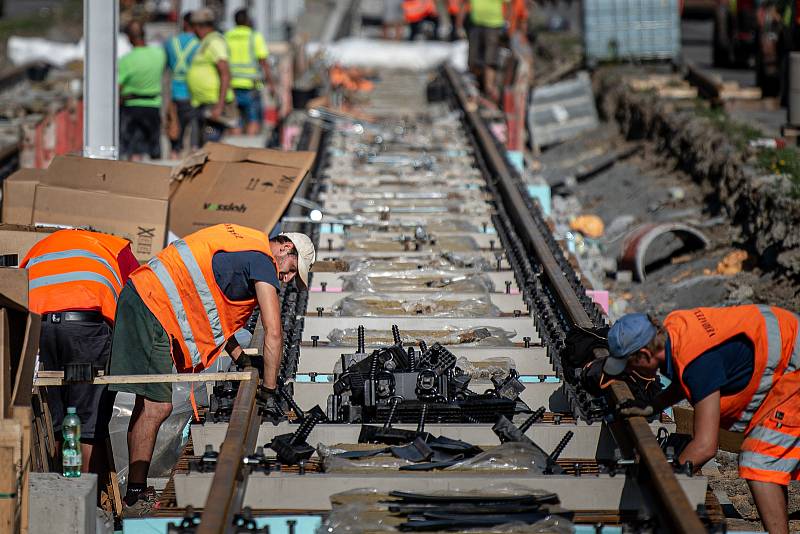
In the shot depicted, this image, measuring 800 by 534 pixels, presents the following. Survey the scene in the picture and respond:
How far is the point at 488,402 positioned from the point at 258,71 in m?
9.91

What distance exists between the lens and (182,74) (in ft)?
48.0

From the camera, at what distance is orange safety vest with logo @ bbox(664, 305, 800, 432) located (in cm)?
601

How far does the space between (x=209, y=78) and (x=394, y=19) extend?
1640 centimetres

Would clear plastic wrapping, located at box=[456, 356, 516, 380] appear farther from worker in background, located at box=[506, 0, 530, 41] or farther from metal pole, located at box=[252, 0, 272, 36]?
metal pole, located at box=[252, 0, 272, 36]

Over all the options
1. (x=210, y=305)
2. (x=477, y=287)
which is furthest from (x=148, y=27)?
(x=210, y=305)

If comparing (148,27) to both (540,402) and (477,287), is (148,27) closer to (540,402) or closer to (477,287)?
(477,287)

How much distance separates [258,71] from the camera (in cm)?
1595

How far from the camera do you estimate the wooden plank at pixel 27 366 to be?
→ 556cm

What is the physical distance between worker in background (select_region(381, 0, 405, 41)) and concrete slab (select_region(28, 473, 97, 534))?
25.2m

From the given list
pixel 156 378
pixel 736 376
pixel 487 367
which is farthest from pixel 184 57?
pixel 736 376

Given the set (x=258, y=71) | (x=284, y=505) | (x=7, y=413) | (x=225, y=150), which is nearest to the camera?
(x=7, y=413)

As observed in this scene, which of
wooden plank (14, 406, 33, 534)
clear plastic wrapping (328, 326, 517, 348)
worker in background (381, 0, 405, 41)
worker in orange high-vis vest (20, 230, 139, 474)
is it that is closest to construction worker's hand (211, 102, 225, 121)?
clear plastic wrapping (328, 326, 517, 348)

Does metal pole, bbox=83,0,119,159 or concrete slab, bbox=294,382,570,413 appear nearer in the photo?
concrete slab, bbox=294,382,570,413

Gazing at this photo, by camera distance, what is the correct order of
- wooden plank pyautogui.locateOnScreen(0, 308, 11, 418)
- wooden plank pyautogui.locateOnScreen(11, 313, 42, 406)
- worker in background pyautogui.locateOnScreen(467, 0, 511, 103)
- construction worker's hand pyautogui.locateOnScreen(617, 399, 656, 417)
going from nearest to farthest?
1. wooden plank pyautogui.locateOnScreen(0, 308, 11, 418)
2. wooden plank pyautogui.locateOnScreen(11, 313, 42, 406)
3. construction worker's hand pyautogui.locateOnScreen(617, 399, 656, 417)
4. worker in background pyautogui.locateOnScreen(467, 0, 511, 103)
